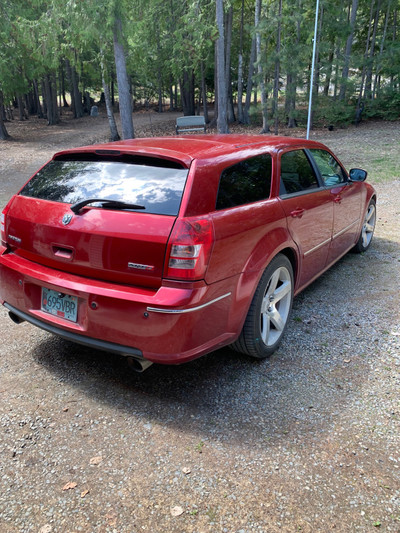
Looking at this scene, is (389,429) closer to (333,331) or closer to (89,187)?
(333,331)

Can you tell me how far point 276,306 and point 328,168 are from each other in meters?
A: 1.85

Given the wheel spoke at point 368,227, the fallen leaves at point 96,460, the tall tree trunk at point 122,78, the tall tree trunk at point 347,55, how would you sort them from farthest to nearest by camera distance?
the tall tree trunk at point 347,55 < the tall tree trunk at point 122,78 < the wheel spoke at point 368,227 < the fallen leaves at point 96,460

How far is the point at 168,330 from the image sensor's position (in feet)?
8.07

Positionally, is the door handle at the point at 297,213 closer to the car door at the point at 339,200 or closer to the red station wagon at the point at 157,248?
the red station wagon at the point at 157,248

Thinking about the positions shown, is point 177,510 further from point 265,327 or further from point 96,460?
point 265,327

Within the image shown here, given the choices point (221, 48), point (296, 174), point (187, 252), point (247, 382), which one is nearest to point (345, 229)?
point (296, 174)

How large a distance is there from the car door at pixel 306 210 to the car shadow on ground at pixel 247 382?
0.59m

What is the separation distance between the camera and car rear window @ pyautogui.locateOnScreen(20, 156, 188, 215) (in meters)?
2.58

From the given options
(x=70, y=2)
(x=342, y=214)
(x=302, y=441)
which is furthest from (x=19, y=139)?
(x=302, y=441)

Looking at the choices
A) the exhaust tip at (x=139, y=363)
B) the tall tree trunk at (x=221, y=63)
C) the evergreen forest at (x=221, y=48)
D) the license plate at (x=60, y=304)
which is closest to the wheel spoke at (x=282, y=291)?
the exhaust tip at (x=139, y=363)

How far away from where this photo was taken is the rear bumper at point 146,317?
8.05 ft

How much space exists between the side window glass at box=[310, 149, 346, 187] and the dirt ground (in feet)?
4.64

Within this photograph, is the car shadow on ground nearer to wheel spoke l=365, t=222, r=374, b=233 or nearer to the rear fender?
the rear fender

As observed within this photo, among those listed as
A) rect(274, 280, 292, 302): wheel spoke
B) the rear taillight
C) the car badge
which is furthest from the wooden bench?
the rear taillight
